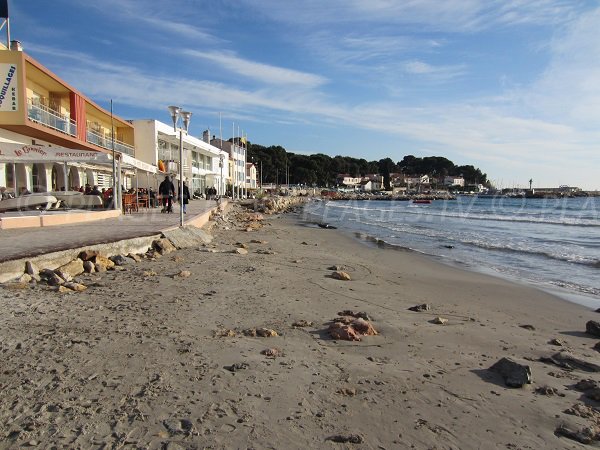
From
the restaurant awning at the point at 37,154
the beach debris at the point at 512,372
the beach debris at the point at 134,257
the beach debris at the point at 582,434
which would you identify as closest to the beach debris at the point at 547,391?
the beach debris at the point at 512,372

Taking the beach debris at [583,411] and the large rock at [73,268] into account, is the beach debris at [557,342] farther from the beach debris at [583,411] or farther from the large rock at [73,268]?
the large rock at [73,268]

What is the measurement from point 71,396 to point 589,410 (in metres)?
4.34

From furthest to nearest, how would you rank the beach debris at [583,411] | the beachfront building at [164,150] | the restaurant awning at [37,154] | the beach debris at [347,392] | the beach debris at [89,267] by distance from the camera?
1. the beachfront building at [164,150]
2. the restaurant awning at [37,154]
3. the beach debris at [89,267]
4. the beach debris at [347,392]
5. the beach debris at [583,411]

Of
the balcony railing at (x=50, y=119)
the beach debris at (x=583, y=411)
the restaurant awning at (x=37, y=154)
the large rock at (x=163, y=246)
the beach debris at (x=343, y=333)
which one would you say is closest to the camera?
the beach debris at (x=583, y=411)

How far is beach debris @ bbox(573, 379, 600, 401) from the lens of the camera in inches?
164

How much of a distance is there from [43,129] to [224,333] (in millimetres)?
19361

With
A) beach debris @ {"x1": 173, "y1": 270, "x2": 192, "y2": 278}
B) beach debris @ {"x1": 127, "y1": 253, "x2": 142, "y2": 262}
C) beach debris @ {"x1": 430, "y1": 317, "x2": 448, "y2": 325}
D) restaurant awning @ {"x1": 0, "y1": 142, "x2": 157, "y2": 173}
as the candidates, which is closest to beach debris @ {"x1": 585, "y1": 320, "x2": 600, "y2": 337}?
beach debris @ {"x1": 430, "y1": 317, "x2": 448, "y2": 325}

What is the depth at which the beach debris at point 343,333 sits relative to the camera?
17.7ft

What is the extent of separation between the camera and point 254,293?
24.8ft

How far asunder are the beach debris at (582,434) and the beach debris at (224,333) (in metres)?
3.33

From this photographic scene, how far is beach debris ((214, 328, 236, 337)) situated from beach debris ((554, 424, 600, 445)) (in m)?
3.33

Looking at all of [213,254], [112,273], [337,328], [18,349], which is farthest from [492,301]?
[18,349]

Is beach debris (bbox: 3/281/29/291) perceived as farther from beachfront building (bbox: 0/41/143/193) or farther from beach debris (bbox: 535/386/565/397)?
beachfront building (bbox: 0/41/143/193)

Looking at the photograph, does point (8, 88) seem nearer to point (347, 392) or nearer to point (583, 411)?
point (347, 392)
